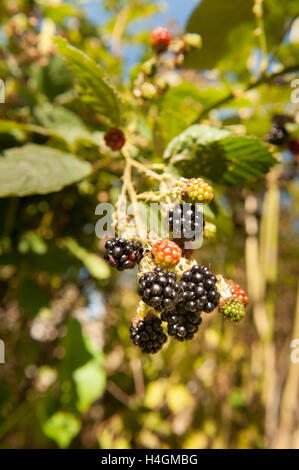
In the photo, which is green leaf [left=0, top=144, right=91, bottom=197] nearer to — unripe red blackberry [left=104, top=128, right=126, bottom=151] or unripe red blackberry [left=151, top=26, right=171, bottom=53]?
unripe red blackberry [left=104, top=128, right=126, bottom=151]

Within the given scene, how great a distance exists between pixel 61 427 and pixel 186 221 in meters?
0.95

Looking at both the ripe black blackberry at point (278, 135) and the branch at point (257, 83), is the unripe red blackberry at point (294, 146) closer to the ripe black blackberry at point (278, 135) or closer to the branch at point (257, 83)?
the ripe black blackberry at point (278, 135)

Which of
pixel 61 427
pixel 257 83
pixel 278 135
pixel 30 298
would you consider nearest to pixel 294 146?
pixel 278 135

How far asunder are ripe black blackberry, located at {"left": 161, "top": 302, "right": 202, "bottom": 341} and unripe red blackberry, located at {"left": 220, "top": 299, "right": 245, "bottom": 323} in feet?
0.15

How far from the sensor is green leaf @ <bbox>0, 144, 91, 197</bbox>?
0.68m

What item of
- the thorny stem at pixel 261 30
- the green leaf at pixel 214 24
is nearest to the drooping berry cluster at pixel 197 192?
the thorny stem at pixel 261 30

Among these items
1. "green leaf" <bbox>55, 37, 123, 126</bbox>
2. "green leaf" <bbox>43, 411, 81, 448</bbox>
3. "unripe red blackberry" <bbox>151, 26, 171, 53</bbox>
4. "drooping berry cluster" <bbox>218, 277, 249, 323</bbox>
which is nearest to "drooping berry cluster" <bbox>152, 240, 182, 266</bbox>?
"drooping berry cluster" <bbox>218, 277, 249, 323</bbox>

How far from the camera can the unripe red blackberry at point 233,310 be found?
0.54 m

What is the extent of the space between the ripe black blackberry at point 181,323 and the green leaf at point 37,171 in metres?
0.36

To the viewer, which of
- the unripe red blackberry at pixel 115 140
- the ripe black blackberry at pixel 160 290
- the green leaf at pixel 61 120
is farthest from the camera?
the green leaf at pixel 61 120

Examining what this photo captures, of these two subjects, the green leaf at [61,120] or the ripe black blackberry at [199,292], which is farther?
the green leaf at [61,120]

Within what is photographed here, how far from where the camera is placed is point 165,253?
0.53 meters

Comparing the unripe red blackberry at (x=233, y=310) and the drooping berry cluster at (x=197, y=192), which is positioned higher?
the drooping berry cluster at (x=197, y=192)

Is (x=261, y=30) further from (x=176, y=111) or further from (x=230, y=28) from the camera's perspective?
(x=176, y=111)
